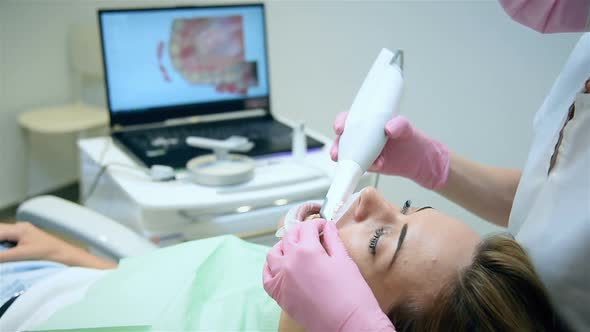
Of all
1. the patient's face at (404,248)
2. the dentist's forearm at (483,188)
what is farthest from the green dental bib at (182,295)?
the dentist's forearm at (483,188)

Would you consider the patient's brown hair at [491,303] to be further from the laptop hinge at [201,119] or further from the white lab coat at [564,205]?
the laptop hinge at [201,119]

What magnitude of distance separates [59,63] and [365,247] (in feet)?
7.50

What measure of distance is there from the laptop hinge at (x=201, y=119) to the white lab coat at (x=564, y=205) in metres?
0.98

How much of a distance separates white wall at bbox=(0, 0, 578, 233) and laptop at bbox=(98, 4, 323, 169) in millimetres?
267

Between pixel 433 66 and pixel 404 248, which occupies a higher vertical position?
pixel 433 66

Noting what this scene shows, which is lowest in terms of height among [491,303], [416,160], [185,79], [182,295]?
Result: [182,295]

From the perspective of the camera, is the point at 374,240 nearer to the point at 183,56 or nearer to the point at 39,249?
the point at 39,249

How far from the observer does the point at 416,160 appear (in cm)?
106

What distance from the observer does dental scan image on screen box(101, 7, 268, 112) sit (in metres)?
1.43

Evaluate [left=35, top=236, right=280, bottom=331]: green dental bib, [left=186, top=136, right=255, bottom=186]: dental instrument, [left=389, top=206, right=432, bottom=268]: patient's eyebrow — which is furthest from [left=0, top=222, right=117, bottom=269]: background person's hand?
[left=389, top=206, right=432, bottom=268]: patient's eyebrow

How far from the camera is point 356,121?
92 centimetres

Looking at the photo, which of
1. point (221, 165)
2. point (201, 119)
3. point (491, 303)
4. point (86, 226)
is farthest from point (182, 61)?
point (491, 303)

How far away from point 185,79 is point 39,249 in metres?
0.66

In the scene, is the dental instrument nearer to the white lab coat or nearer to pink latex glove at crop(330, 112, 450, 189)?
pink latex glove at crop(330, 112, 450, 189)
